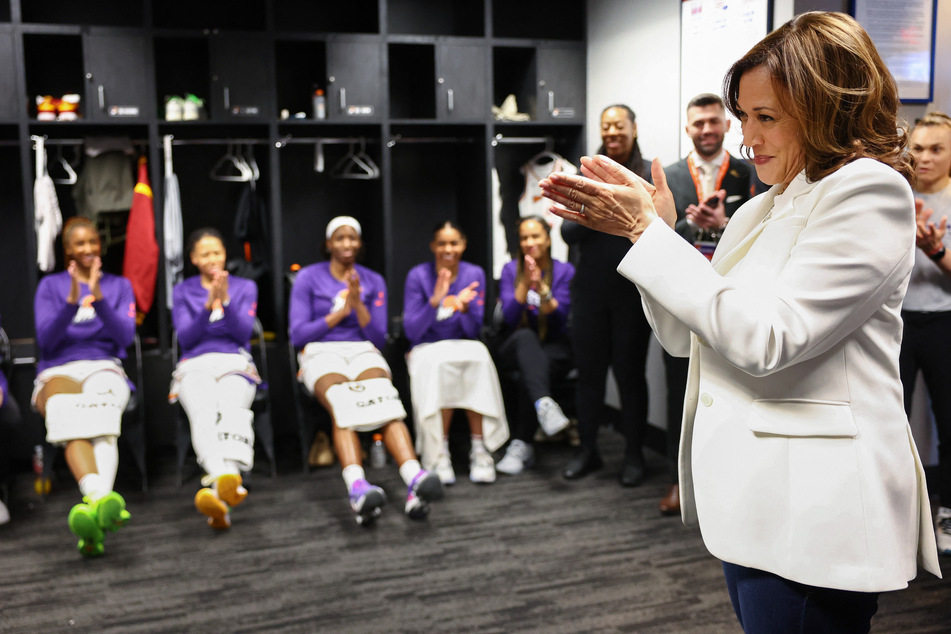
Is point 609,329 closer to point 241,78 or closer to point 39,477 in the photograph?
point 241,78

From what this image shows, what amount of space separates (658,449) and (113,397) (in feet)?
8.48

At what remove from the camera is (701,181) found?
3.32 metres

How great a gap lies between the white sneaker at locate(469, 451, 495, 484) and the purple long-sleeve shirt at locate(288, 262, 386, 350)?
0.73 meters

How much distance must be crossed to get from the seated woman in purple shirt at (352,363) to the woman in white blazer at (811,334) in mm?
2347

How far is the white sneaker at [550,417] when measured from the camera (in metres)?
3.78

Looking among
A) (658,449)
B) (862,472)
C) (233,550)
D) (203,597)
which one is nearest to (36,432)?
(233,550)

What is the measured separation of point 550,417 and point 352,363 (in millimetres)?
941

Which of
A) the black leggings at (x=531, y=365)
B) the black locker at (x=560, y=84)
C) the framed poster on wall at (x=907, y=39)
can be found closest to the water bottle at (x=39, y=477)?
the black leggings at (x=531, y=365)

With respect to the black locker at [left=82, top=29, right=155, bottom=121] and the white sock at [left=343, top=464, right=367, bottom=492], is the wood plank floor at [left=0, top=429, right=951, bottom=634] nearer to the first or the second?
the white sock at [left=343, top=464, right=367, bottom=492]

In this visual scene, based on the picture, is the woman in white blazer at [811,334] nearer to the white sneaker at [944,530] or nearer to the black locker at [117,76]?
the white sneaker at [944,530]

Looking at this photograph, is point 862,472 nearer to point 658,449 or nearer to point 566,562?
point 566,562

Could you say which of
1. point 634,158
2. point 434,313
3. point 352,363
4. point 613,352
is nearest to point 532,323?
point 434,313

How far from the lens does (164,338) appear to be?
14.2 ft

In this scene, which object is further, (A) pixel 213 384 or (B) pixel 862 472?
(A) pixel 213 384
